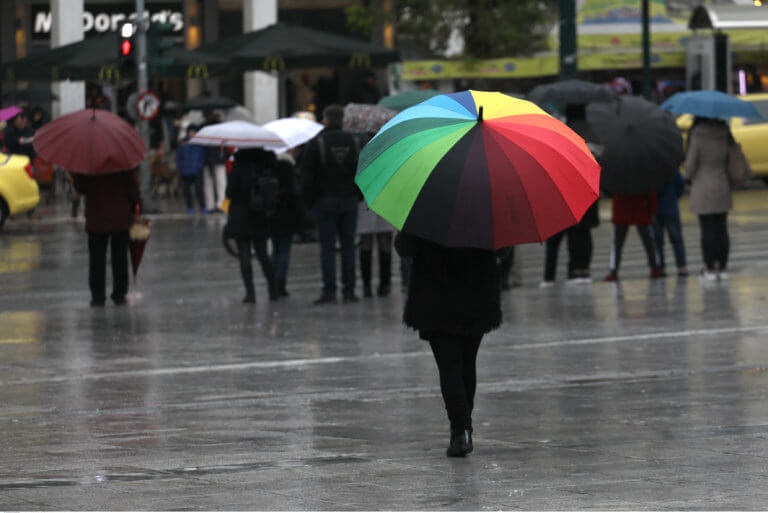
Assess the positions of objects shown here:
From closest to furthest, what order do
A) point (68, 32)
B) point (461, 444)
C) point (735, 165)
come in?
point (461, 444) < point (735, 165) < point (68, 32)

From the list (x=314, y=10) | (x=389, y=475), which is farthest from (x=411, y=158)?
(x=314, y=10)

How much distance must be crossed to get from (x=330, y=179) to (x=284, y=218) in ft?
4.04

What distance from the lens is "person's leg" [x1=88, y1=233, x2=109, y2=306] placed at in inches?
693

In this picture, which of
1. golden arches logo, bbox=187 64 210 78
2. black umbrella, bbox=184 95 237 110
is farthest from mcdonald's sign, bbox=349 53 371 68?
black umbrella, bbox=184 95 237 110

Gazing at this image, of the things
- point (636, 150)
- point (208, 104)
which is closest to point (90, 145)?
point (636, 150)

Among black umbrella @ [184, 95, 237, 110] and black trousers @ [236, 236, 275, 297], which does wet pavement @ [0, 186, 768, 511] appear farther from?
black umbrella @ [184, 95, 237, 110]

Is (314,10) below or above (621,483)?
above

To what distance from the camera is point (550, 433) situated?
32.5ft

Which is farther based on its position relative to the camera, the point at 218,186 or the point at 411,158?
the point at 218,186

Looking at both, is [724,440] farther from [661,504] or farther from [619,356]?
[619,356]

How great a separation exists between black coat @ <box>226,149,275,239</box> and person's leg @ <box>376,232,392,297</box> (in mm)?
1102

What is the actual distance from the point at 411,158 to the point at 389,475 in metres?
1.49

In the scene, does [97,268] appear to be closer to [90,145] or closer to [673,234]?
[90,145]

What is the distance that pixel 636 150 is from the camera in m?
18.6
